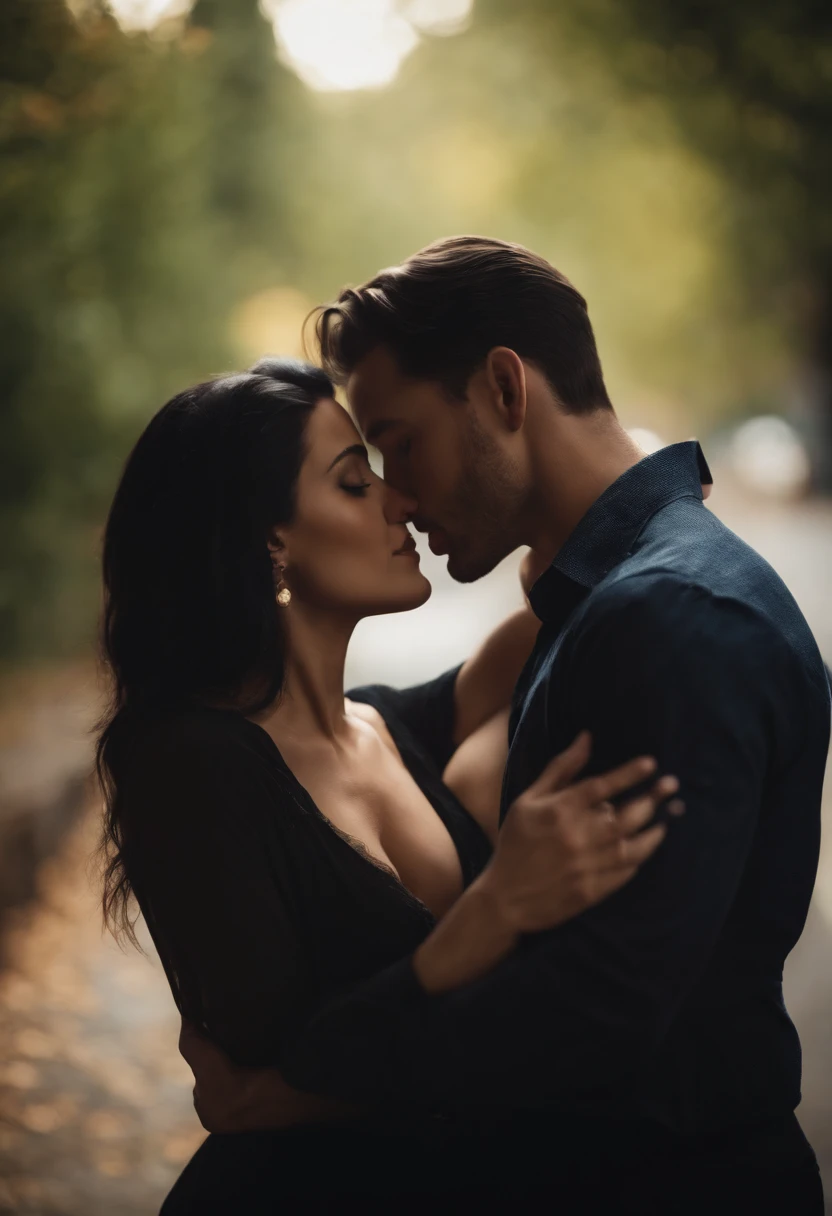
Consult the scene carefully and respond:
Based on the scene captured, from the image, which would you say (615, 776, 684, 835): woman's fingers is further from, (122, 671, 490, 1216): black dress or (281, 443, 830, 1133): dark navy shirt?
(122, 671, 490, 1216): black dress

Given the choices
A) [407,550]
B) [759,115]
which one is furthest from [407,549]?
[759,115]

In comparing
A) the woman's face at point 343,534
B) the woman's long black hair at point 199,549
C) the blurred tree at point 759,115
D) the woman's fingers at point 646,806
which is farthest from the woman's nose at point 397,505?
the blurred tree at point 759,115

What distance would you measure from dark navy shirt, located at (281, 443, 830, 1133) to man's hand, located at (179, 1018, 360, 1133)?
0.09m

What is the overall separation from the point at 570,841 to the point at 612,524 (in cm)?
44

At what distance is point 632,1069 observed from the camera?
3.71 feet

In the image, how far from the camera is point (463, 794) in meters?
1.80

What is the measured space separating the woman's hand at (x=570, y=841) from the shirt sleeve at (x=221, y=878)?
314 mm

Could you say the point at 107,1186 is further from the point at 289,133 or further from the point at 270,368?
the point at 289,133

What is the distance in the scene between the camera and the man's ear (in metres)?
1.49

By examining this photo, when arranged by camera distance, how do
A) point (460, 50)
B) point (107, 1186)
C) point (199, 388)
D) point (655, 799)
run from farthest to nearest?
point (460, 50)
point (107, 1186)
point (199, 388)
point (655, 799)

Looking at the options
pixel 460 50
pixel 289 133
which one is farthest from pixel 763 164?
pixel 289 133

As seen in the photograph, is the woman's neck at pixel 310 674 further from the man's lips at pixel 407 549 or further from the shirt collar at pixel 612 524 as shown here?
the shirt collar at pixel 612 524

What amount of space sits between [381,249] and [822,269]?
6.89 feet

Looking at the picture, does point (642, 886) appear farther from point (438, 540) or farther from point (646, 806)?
point (438, 540)
